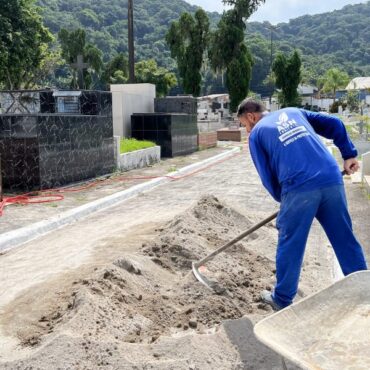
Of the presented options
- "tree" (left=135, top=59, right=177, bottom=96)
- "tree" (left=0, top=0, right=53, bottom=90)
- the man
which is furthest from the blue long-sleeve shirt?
"tree" (left=135, top=59, right=177, bottom=96)

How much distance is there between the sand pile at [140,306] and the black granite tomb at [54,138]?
16.0 feet

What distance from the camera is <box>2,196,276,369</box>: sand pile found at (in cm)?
335

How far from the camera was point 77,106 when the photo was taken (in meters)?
13.0

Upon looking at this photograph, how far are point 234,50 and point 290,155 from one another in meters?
41.7

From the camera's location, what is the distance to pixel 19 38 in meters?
26.5

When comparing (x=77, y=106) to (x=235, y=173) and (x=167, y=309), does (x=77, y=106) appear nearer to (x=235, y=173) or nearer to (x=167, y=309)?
(x=235, y=173)

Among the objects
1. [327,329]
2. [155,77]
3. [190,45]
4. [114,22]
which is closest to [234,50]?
[190,45]

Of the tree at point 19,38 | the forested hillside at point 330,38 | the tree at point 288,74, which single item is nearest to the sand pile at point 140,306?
the tree at point 19,38

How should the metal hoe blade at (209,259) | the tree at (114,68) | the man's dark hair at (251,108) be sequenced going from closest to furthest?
the man's dark hair at (251,108)
the metal hoe blade at (209,259)
the tree at (114,68)

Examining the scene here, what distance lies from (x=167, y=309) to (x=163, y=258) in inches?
46.4

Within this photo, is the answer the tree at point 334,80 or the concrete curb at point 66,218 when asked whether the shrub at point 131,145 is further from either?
the tree at point 334,80

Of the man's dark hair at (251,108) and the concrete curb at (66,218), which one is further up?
the man's dark hair at (251,108)

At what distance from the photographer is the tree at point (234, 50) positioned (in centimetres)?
4312

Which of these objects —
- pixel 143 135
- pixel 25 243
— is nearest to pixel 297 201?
pixel 25 243
